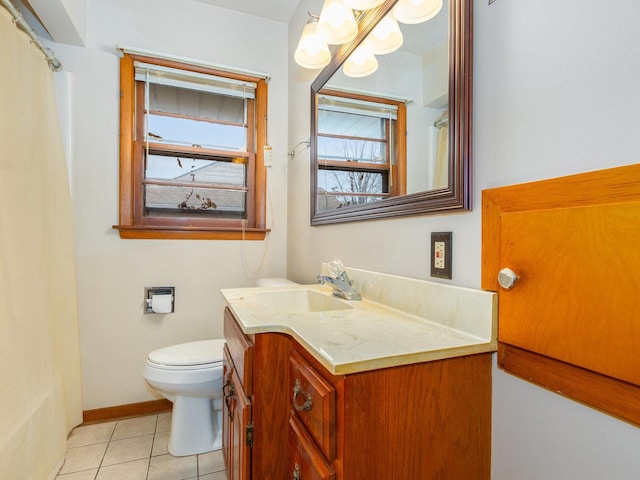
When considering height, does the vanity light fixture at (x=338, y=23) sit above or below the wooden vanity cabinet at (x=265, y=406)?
above

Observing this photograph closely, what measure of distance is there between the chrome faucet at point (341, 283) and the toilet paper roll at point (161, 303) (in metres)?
1.15

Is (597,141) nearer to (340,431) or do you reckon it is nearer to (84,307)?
(340,431)

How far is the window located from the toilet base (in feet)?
3.15

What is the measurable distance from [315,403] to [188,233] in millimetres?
1637

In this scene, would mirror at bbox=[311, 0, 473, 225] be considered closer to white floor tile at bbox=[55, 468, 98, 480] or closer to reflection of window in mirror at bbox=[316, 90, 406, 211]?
reflection of window in mirror at bbox=[316, 90, 406, 211]

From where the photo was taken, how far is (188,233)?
2.05 metres

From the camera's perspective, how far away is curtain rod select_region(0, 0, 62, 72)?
1275 mm

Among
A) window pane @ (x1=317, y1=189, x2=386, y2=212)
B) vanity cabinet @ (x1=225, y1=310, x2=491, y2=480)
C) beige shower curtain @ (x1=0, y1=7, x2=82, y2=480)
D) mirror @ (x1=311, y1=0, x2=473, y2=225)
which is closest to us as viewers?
vanity cabinet @ (x1=225, y1=310, x2=491, y2=480)

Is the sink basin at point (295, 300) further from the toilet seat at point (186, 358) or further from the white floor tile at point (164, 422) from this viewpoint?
the white floor tile at point (164, 422)

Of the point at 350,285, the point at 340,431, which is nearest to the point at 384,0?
the point at 350,285

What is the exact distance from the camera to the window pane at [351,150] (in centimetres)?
125

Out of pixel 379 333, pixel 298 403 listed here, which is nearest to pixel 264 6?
pixel 379 333

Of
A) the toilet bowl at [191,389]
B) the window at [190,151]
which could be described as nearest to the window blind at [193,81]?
the window at [190,151]

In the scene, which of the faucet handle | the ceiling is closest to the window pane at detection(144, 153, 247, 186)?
the ceiling
